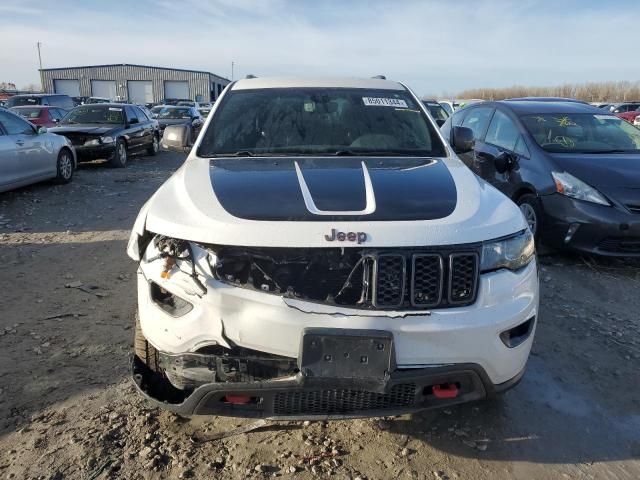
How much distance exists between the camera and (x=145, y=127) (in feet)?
46.8

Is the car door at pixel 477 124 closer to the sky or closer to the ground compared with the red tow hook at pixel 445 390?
closer to the sky

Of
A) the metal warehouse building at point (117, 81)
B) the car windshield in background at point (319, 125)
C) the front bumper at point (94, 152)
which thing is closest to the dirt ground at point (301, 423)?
the car windshield in background at point (319, 125)

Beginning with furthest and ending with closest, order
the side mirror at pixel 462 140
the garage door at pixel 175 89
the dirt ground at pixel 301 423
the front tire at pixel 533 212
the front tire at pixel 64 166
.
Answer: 1. the garage door at pixel 175 89
2. the front tire at pixel 64 166
3. the front tire at pixel 533 212
4. the side mirror at pixel 462 140
5. the dirt ground at pixel 301 423

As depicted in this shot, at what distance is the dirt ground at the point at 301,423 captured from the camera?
2.51m

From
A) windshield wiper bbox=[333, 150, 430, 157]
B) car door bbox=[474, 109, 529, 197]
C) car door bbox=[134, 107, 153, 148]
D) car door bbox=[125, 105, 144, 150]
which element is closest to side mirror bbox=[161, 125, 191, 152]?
windshield wiper bbox=[333, 150, 430, 157]

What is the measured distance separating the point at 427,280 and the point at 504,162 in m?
4.47

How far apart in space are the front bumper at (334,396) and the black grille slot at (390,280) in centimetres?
29

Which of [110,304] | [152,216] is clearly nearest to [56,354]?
[110,304]

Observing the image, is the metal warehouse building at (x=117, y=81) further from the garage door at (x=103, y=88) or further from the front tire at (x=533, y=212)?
the front tire at (x=533, y=212)

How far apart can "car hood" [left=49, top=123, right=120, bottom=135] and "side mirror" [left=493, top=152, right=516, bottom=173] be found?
29.3 ft

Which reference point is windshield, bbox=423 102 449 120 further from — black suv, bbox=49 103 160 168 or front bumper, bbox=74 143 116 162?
A: front bumper, bbox=74 143 116 162

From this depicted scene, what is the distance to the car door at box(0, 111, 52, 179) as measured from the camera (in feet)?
26.8

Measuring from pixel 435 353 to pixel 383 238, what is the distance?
20.3 inches

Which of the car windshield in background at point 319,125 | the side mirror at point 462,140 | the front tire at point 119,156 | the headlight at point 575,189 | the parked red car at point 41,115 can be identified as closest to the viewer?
the car windshield in background at point 319,125
